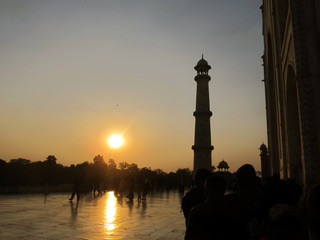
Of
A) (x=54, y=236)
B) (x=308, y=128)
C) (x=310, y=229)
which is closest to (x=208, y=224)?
→ (x=310, y=229)

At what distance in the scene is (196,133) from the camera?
98.2 ft

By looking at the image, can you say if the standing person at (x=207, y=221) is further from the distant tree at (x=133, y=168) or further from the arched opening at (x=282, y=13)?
the distant tree at (x=133, y=168)

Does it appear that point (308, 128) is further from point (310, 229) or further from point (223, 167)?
point (223, 167)

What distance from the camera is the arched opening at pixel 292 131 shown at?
35.1ft

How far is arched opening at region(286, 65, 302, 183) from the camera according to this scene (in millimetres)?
10688

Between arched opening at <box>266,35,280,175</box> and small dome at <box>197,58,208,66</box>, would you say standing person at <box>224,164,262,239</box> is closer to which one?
arched opening at <box>266,35,280,175</box>

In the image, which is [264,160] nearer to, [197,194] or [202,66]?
Answer: [202,66]

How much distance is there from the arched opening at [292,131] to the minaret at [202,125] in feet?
59.2

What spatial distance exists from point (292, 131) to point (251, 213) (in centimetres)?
Result: 919

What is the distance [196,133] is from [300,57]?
2256cm

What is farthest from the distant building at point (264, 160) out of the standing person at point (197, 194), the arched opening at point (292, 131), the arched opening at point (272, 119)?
the standing person at point (197, 194)

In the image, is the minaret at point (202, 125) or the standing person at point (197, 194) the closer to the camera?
the standing person at point (197, 194)

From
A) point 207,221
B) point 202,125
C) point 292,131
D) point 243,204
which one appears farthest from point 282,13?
point 202,125

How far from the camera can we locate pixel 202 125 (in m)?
29.9
